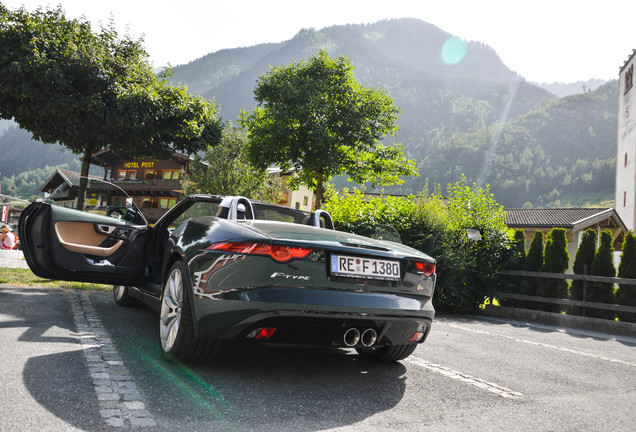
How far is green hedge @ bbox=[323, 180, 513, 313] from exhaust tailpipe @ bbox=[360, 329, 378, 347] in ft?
24.9

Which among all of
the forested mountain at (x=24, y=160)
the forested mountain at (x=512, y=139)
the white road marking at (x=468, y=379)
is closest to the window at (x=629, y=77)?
the white road marking at (x=468, y=379)

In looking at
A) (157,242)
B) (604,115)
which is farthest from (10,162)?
(604,115)

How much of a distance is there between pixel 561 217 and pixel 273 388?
37.1 meters

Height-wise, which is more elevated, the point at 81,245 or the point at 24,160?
the point at 24,160

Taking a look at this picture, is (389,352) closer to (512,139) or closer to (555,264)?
(555,264)

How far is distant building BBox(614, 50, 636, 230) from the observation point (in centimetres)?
4327

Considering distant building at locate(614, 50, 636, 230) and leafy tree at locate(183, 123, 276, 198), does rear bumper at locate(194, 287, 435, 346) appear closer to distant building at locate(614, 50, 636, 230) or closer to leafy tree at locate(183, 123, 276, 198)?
leafy tree at locate(183, 123, 276, 198)

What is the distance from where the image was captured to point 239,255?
3037mm

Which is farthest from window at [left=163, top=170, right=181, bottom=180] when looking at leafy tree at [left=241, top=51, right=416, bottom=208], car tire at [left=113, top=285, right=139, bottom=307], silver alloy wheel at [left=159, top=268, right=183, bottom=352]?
silver alloy wheel at [left=159, top=268, right=183, bottom=352]

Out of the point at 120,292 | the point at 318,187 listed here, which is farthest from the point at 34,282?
the point at 318,187

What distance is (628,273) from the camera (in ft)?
38.4

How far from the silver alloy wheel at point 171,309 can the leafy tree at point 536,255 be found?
1127 centimetres

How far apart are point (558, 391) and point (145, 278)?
378 cm

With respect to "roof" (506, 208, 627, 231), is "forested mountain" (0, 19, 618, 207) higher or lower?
higher
